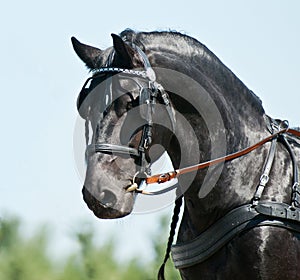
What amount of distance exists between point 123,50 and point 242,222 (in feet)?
4.58

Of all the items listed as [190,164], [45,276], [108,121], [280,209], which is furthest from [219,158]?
[45,276]

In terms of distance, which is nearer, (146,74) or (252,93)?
(146,74)

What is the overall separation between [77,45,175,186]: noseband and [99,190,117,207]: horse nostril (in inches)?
10.1

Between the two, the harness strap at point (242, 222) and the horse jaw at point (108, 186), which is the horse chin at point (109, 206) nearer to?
the horse jaw at point (108, 186)

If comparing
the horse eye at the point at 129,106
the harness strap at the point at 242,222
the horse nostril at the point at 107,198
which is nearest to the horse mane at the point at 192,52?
the horse eye at the point at 129,106

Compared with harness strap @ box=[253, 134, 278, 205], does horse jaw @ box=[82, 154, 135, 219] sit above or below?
below

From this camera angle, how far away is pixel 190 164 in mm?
5484

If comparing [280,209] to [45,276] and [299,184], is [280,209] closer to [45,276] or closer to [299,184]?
[299,184]

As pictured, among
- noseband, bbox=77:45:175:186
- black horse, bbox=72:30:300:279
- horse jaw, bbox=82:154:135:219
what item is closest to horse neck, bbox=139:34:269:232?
black horse, bbox=72:30:300:279

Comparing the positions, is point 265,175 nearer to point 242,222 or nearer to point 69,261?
point 242,222

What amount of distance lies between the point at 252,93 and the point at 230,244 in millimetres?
1190

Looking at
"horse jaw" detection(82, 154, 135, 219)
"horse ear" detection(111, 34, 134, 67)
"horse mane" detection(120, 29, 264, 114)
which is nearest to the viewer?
"horse jaw" detection(82, 154, 135, 219)

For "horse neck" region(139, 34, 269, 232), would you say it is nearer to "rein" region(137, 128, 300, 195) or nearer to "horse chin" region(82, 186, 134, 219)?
"rein" region(137, 128, 300, 195)

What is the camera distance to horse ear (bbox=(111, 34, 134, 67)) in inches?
202
